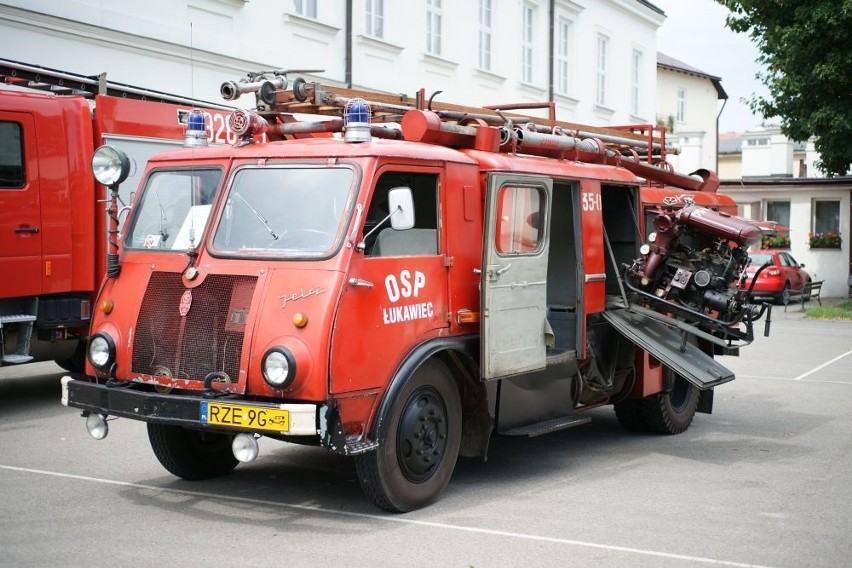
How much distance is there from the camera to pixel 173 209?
24.2 feet

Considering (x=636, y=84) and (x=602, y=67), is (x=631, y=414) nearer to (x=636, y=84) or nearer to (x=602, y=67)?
(x=602, y=67)

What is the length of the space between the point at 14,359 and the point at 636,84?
26808mm

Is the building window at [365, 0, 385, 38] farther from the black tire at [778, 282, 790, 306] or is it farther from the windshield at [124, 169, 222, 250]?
the windshield at [124, 169, 222, 250]

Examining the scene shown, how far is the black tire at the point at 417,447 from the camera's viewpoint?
658cm

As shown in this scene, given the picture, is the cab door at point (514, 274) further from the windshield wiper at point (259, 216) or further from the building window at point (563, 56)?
the building window at point (563, 56)

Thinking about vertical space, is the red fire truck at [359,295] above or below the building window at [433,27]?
below

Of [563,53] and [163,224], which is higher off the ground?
[563,53]

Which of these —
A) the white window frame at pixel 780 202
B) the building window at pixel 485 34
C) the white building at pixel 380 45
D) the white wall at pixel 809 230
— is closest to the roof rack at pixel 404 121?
the white building at pixel 380 45

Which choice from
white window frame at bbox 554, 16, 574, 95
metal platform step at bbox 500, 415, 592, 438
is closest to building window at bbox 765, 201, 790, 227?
white window frame at bbox 554, 16, 574, 95

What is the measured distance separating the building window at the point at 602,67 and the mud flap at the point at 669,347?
2265 centimetres

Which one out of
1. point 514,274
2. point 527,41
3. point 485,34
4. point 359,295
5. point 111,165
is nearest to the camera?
point 359,295

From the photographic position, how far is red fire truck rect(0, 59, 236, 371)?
10289mm

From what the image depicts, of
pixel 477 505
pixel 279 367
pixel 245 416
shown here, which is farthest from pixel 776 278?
pixel 245 416

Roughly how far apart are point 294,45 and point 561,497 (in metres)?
13.0
